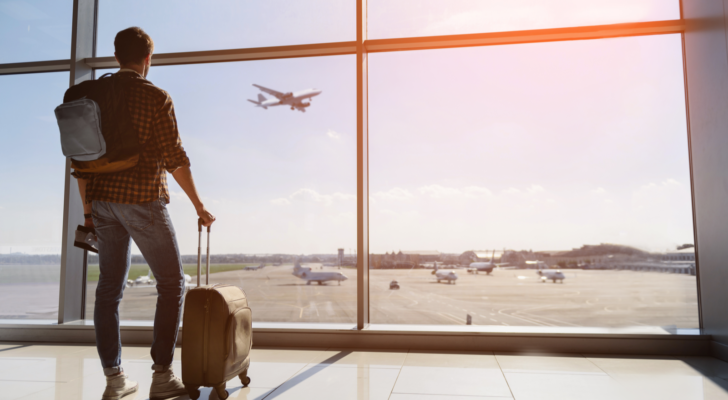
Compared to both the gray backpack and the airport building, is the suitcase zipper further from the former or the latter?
the gray backpack

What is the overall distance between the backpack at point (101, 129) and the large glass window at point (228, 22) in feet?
4.66

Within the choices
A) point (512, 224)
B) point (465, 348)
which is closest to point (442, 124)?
point (465, 348)

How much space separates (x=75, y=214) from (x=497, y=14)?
3.02 metres

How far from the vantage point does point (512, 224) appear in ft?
115

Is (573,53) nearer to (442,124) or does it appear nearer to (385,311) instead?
(442,124)

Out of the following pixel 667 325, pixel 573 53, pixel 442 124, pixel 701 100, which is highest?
pixel 442 124

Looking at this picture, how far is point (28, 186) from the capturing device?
2.99 metres

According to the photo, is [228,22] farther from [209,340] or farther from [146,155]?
[209,340]

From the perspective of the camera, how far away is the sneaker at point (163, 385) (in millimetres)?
1370

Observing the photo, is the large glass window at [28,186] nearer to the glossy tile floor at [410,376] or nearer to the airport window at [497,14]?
the glossy tile floor at [410,376]

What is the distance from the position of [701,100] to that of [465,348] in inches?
73.2

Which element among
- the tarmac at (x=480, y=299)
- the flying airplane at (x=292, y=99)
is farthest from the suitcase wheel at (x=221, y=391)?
the tarmac at (x=480, y=299)

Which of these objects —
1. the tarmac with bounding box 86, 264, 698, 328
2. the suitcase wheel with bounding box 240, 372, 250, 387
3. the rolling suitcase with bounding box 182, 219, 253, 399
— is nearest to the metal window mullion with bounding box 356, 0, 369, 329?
the suitcase wheel with bounding box 240, 372, 250, 387

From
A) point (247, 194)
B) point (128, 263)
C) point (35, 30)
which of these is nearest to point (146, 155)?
point (128, 263)
